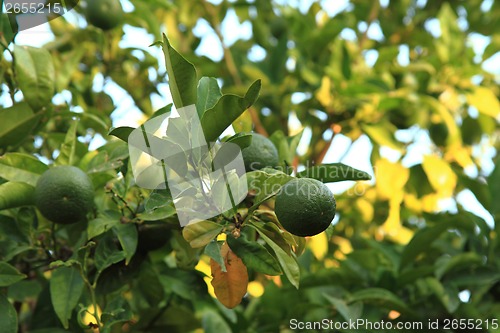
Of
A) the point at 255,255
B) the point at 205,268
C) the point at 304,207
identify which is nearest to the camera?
the point at 304,207

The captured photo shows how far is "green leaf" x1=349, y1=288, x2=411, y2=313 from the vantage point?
166 centimetres

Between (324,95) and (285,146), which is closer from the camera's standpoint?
(285,146)

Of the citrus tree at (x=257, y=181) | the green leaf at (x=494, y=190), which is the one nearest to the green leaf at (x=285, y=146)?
the citrus tree at (x=257, y=181)

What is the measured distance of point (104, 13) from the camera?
6.25ft

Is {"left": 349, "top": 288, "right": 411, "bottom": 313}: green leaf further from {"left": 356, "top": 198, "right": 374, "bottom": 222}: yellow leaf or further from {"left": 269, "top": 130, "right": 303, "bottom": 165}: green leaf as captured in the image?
{"left": 356, "top": 198, "right": 374, "bottom": 222}: yellow leaf

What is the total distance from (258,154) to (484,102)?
1.40 meters

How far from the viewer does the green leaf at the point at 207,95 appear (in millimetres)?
1196

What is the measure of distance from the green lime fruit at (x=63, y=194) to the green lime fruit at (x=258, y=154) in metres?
0.35

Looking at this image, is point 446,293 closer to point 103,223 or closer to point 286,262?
point 286,262

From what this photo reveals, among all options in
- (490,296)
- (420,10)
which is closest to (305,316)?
(490,296)

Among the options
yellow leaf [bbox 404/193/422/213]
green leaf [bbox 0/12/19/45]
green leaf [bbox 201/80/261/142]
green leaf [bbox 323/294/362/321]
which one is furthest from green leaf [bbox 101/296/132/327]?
yellow leaf [bbox 404/193/422/213]

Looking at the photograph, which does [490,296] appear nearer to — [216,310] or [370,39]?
[216,310]

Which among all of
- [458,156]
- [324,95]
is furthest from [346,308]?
[458,156]

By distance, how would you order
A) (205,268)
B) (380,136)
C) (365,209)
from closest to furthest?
(205,268) < (380,136) < (365,209)
